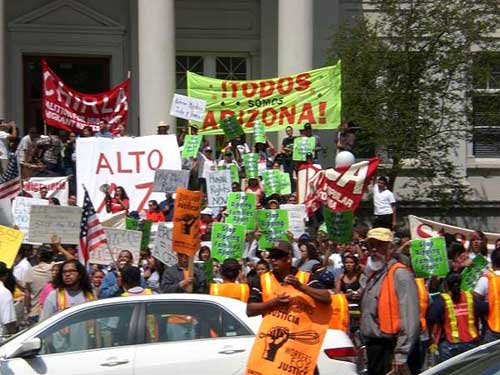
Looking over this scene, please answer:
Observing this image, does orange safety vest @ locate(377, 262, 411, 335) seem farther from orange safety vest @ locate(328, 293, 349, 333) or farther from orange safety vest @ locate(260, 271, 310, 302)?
orange safety vest @ locate(328, 293, 349, 333)

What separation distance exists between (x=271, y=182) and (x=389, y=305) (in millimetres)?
10778

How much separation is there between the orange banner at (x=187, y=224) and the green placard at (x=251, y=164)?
25.0 feet

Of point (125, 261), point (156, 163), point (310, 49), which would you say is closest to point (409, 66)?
point (310, 49)

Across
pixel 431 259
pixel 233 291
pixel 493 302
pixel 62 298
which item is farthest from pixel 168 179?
pixel 493 302

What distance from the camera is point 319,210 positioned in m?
19.1

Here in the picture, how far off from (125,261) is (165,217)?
5285 millimetres

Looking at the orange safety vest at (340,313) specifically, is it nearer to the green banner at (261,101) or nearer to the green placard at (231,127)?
the green placard at (231,127)

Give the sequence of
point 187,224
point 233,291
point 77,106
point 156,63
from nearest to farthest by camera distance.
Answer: point 233,291 < point 187,224 < point 77,106 < point 156,63

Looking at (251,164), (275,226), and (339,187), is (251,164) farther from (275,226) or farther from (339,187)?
(275,226)

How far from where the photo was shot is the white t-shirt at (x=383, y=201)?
66.0 ft

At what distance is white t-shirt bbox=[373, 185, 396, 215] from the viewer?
2011cm

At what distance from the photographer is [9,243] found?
1270 centimetres

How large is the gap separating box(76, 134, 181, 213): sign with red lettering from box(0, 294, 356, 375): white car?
1030 cm

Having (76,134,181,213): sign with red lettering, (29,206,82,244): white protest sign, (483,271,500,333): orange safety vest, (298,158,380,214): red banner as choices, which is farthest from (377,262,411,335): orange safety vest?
(76,134,181,213): sign with red lettering
